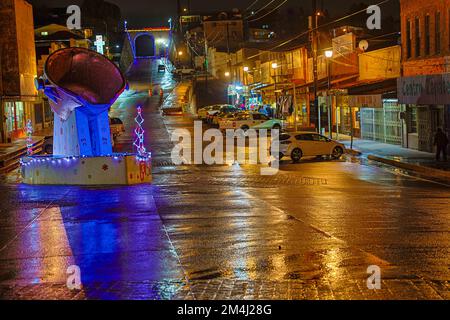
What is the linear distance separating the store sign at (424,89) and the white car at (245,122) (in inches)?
681

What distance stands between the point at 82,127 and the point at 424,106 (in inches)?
729

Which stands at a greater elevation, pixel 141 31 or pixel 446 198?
pixel 141 31

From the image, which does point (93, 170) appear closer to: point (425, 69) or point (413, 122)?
point (425, 69)

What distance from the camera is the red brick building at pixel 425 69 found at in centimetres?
3306

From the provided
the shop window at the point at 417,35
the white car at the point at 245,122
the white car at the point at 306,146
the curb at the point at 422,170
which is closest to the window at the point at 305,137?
the white car at the point at 306,146

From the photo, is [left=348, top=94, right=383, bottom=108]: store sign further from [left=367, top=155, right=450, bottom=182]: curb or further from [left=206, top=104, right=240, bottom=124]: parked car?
[left=206, top=104, right=240, bottom=124]: parked car

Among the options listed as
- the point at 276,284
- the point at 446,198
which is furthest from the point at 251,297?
the point at 446,198

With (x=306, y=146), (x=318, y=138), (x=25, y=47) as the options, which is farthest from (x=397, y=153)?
(x=25, y=47)

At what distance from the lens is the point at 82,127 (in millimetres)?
24891

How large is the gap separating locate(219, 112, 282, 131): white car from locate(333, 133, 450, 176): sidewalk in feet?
27.8

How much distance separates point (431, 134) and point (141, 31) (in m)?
169

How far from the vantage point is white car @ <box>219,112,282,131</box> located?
53094 millimetres
